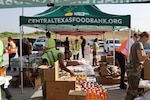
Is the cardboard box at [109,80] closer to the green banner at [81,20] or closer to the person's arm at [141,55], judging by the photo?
the green banner at [81,20]

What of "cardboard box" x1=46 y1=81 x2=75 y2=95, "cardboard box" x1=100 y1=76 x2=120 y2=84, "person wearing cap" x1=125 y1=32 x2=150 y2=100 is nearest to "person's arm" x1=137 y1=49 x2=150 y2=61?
"person wearing cap" x1=125 y1=32 x2=150 y2=100

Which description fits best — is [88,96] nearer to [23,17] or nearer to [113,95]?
[113,95]

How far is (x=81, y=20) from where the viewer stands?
874 cm

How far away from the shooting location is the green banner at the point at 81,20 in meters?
8.52

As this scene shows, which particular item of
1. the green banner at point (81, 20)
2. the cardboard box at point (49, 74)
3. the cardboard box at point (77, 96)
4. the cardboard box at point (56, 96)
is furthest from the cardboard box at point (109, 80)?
the cardboard box at point (77, 96)

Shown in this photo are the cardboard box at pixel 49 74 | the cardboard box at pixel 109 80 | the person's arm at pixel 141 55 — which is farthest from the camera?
the cardboard box at pixel 109 80

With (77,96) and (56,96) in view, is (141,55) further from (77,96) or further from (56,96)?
(56,96)

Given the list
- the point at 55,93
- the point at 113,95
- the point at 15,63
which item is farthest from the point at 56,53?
the point at 15,63

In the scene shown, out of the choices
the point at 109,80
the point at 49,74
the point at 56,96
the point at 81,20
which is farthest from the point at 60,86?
the point at 109,80

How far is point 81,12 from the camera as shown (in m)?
9.45

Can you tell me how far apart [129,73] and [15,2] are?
3056 mm

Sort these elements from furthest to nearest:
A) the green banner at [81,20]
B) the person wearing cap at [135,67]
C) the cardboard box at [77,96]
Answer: the green banner at [81,20], the person wearing cap at [135,67], the cardboard box at [77,96]

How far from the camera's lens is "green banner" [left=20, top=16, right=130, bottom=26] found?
852cm

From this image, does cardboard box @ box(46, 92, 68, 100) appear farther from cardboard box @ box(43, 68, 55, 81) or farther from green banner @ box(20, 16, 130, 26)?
green banner @ box(20, 16, 130, 26)
